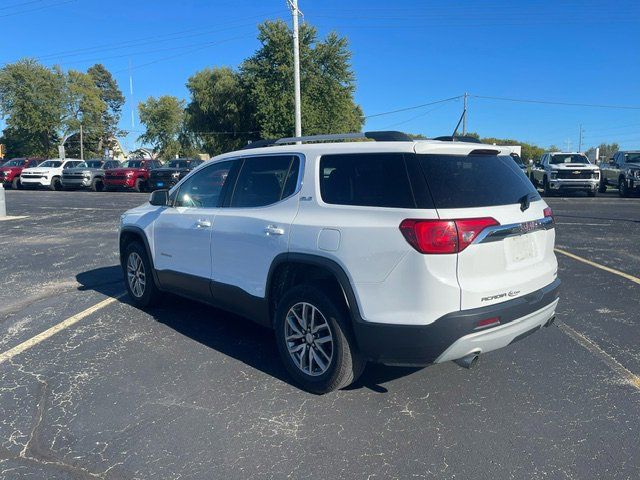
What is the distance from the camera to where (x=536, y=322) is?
377 centimetres

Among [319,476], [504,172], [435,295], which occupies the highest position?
[504,172]

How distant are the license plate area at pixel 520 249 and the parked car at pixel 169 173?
73.8 ft

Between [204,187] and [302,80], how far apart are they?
119ft

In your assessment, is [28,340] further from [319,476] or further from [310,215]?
[319,476]

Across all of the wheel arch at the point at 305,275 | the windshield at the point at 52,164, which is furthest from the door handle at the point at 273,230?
the windshield at the point at 52,164

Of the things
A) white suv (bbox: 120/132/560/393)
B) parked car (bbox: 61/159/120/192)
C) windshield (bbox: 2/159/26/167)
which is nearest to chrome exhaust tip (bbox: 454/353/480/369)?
white suv (bbox: 120/132/560/393)

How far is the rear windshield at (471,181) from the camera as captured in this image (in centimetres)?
338

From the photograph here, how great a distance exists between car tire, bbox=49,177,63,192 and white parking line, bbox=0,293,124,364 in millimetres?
27141

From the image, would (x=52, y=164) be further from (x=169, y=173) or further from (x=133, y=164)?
(x=169, y=173)

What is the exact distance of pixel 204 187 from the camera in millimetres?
5164

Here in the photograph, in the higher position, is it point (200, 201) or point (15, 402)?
point (200, 201)

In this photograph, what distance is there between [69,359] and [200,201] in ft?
5.90

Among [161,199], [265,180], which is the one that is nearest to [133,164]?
[161,199]

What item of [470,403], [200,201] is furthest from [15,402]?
[470,403]
